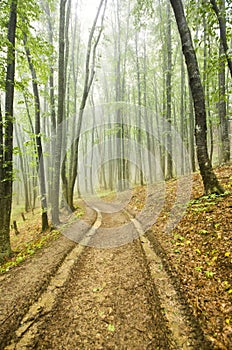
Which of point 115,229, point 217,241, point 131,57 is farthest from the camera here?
point 131,57

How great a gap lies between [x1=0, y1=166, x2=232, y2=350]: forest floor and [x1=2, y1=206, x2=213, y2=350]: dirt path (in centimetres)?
1

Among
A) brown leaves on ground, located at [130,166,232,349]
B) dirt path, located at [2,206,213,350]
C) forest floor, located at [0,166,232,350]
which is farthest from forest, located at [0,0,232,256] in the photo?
dirt path, located at [2,206,213,350]

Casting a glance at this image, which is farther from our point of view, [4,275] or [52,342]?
[4,275]

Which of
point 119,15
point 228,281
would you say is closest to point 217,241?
point 228,281

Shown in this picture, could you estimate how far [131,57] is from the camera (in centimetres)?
1609

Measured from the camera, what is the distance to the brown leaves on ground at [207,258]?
2.33 m

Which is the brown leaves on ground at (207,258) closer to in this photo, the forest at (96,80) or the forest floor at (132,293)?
→ the forest floor at (132,293)

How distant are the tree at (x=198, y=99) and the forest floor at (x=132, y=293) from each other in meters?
0.50

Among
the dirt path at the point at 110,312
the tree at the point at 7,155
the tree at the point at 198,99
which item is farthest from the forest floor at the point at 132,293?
the tree at the point at 7,155

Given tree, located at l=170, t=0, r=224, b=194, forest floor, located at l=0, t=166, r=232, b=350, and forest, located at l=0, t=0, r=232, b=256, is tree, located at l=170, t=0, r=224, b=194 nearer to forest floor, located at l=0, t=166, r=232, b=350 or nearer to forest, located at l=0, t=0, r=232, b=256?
forest, located at l=0, t=0, r=232, b=256

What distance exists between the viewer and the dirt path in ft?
7.55

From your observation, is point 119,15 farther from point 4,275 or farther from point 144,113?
point 4,275

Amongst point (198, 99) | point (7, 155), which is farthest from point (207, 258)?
point (7, 155)

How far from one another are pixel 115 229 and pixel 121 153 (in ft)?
34.3
